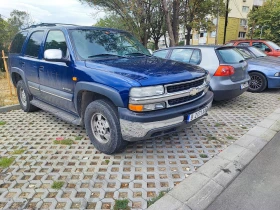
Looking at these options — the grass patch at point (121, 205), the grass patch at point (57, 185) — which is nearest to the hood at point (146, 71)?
the grass patch at point (121, 205)

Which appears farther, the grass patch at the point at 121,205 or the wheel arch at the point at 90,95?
the wheel arch at the point at 90,95

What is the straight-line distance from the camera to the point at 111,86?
2719 mm

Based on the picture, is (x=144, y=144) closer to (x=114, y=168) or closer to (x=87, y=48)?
(x=114, y=168)

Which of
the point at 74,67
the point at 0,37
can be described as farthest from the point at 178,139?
the point at 0,37

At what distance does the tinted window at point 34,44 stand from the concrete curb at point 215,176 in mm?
3681

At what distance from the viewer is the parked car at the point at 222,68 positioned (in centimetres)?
498

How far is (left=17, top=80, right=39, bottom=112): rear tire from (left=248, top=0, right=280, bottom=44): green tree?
2949cm

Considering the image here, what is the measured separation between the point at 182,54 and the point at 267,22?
2719 centimetres

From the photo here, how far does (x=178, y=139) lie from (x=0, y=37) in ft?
55.6

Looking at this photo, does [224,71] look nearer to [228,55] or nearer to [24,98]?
[228,55]

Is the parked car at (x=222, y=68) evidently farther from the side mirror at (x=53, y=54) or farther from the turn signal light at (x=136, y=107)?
the side mirror at (x=53, y=54)

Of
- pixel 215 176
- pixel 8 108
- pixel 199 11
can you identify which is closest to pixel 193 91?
pixel 215 176

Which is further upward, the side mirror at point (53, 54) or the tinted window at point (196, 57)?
the side mirror at point (53, 54)

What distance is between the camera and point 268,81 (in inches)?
268
